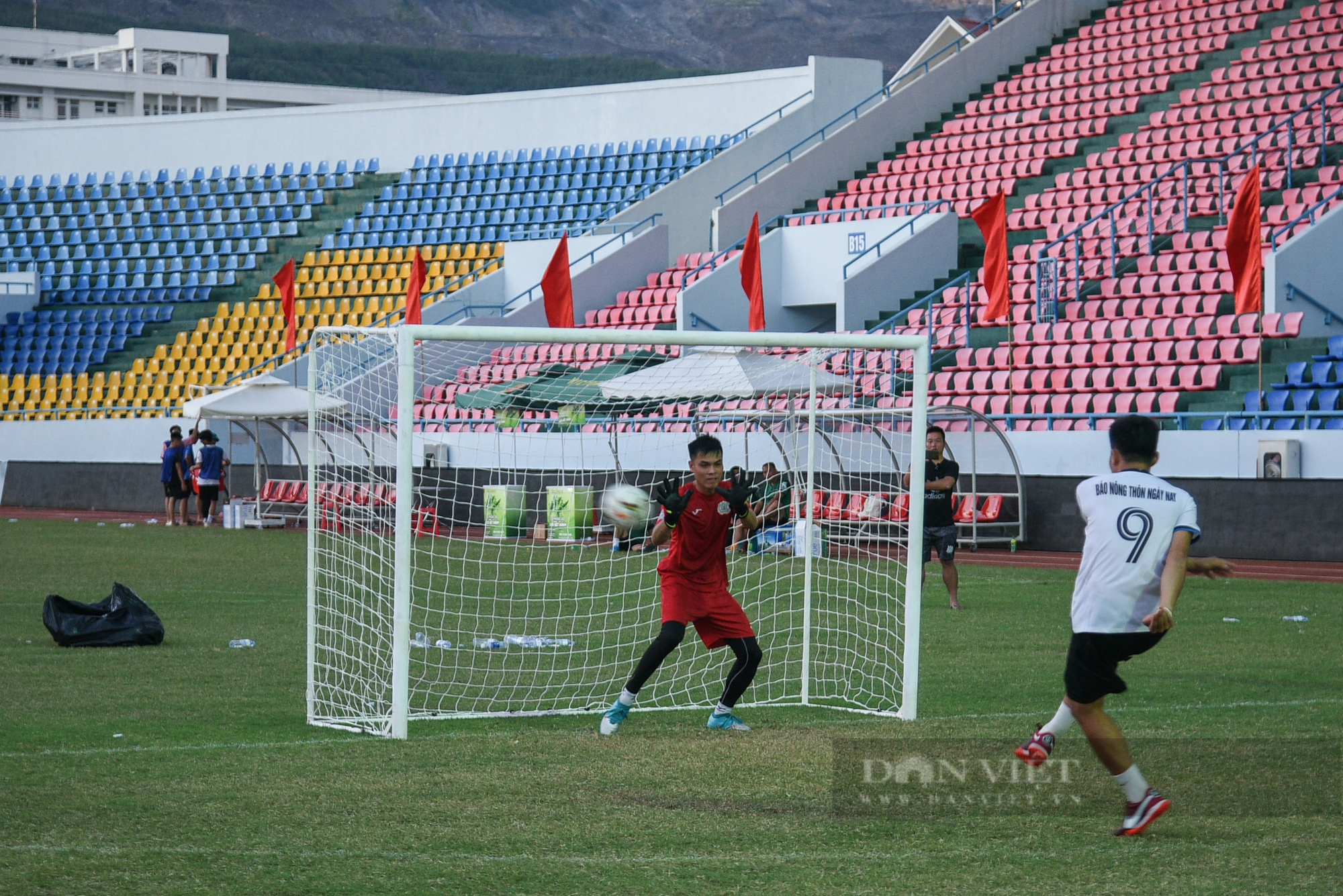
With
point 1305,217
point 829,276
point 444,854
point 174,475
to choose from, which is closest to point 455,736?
point 444,854

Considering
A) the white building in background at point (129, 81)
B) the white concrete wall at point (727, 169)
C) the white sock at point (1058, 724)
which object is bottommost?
the white sock at point (1058, 724)

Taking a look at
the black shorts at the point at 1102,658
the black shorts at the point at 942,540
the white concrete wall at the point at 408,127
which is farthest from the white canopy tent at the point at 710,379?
the white concrete wall at the point at 408,127

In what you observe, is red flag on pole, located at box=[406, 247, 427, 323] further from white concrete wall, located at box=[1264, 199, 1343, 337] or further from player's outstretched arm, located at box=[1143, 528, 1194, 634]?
player's outstretched arm, located at box=[1143, 528, 1194, 634]

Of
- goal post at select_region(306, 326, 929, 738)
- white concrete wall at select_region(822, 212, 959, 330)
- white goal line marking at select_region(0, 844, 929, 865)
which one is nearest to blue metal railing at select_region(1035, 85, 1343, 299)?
white concrete wall at select_region(822, 212, 959, 330)

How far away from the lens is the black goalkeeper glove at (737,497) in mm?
8273

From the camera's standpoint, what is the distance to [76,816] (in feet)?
20.9

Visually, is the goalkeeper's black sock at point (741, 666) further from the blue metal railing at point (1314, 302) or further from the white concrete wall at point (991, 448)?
the blue metal railing at point (1314, 302)

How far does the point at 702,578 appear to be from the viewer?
8.48 m

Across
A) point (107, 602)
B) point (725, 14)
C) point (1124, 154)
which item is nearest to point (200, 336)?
point (1124, 154)

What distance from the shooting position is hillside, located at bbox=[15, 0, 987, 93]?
4070 inches

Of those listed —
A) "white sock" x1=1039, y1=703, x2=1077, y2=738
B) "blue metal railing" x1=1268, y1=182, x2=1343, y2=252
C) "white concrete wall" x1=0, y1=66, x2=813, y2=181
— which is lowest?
"white sock" x1=1039, y1=703, x2=1077, y2=738

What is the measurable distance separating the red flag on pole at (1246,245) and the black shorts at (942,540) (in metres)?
8.42

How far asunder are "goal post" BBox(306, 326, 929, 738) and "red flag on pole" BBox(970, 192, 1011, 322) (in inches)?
76.8

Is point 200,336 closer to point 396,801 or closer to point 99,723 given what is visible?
point 99,723
